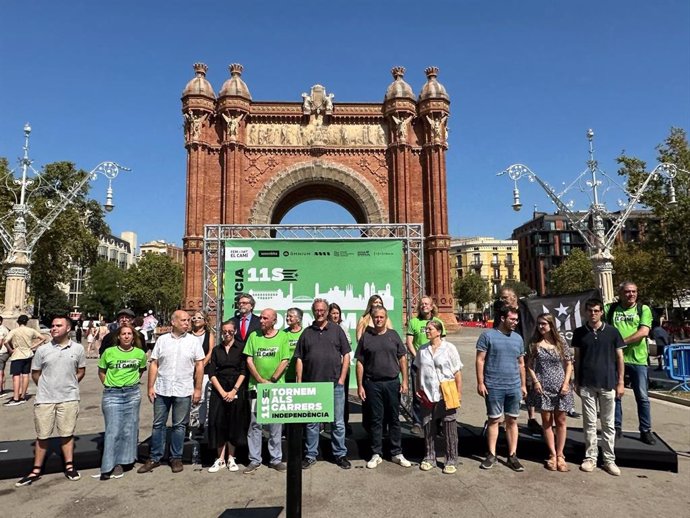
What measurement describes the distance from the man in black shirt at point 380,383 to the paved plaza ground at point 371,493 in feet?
0.82

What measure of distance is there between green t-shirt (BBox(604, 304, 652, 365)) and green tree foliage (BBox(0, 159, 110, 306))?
32.6 meters

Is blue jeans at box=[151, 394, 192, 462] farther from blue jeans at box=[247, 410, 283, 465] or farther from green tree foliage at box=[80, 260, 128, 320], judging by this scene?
green tree foliage at box=[80, 260, 128, 320]

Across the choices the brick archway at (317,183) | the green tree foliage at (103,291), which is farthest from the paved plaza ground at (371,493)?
the green tree foliage at (103,291)

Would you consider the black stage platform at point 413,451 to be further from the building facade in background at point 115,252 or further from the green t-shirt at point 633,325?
the building facade in background at point 115,252

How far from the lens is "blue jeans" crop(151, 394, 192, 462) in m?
5.31

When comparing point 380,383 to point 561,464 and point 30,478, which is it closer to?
point 561,464

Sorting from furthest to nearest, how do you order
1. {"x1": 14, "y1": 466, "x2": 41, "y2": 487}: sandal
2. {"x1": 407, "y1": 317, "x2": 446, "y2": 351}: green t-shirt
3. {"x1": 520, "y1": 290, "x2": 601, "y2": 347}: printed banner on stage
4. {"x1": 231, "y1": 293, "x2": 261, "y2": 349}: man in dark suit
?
{"x1": 520, "y1": 290, "x2": 601, "y2": 347}: printed banner on stage → {"x1": 407, "y1": 317, "x2": 446, "y2": 351}: green t-shirt → {"x1": 231, "y1": 293, "x2": 261, "y2": 349}: man in dark suit → {"x1": 14, "y1": 466, "x2": 41, "y2": 487}: sandal

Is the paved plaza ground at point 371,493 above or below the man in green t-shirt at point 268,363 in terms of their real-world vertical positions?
below

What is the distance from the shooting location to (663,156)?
22.7m

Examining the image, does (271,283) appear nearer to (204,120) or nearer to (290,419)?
(290,419)

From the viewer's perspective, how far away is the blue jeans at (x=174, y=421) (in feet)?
17.4

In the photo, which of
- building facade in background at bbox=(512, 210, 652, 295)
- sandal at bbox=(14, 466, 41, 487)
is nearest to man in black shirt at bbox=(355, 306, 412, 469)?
sandal at bbox=(14, 466, 41, 487)

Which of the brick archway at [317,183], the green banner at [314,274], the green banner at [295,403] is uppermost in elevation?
the brick archway at [317,183]

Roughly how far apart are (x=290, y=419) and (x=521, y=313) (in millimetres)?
6310
